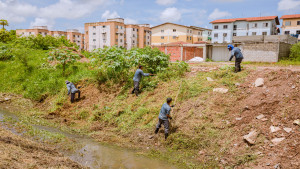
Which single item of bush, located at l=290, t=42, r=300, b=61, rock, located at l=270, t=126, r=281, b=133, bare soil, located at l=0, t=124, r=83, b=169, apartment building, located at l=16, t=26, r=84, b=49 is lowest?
bare soil, located at l=0, t=124, r=83, b=169

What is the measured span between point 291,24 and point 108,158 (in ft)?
146

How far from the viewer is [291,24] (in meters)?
40.3

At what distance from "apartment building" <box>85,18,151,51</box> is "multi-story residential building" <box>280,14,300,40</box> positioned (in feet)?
99.0

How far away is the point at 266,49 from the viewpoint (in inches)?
679

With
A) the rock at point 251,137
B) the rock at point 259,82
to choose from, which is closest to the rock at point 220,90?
the rock at point 259,82

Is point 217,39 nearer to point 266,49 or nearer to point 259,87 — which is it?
point 266,49

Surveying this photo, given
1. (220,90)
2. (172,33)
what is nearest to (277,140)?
(220,90)

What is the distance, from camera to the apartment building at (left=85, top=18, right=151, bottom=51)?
51.2 m

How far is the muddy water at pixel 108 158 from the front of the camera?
6.29 meters

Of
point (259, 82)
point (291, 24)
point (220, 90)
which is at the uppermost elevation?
point (291, 24)

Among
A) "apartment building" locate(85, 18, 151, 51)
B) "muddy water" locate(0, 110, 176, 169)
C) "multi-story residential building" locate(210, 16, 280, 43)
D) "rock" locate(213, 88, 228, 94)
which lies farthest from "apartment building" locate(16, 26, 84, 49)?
"muddy water" locate(0, 110, 176, 169)

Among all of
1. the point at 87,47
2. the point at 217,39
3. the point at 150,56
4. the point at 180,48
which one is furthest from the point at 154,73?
the point at 87,47

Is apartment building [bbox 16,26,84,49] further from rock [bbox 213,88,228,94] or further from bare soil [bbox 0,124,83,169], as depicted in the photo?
bare soil [bbox 0,124,83,169]

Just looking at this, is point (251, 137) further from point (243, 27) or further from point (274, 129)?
point (243, 27)
